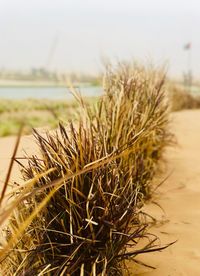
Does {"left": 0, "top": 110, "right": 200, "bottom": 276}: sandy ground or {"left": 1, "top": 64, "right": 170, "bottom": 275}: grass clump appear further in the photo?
{"left": 0, "top": 110, "right": 200, "bottom": 276}: sandy ground

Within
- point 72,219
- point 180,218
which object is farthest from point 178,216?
point 72,219

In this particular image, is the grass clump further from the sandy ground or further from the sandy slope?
the sandy slope

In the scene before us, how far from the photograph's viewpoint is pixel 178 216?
11.3 ft

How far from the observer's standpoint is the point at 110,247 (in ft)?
7.03

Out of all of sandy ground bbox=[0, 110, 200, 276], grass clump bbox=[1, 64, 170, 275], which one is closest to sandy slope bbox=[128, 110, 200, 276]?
sandy ground bbox=[0, 110, 200, 276]

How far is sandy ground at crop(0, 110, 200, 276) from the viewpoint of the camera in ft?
8.39

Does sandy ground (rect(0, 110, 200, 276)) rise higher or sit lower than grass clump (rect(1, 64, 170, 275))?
lower

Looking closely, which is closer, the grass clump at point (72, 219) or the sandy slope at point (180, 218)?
the grass clump at point (72, 219)

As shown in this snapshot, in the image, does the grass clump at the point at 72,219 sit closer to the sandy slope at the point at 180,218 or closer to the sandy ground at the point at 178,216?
the sandy ground at the point at 178,216

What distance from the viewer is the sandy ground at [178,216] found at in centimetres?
256

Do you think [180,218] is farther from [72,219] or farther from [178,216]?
[72,219]

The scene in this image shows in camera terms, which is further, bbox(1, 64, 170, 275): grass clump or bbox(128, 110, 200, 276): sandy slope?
bbox(128, 110, 200, 276): sandy slope

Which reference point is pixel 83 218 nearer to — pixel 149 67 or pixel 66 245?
pixel 66 245

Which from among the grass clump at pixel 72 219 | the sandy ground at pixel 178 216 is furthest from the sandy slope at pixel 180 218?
the grass clump at pixel 72 219
